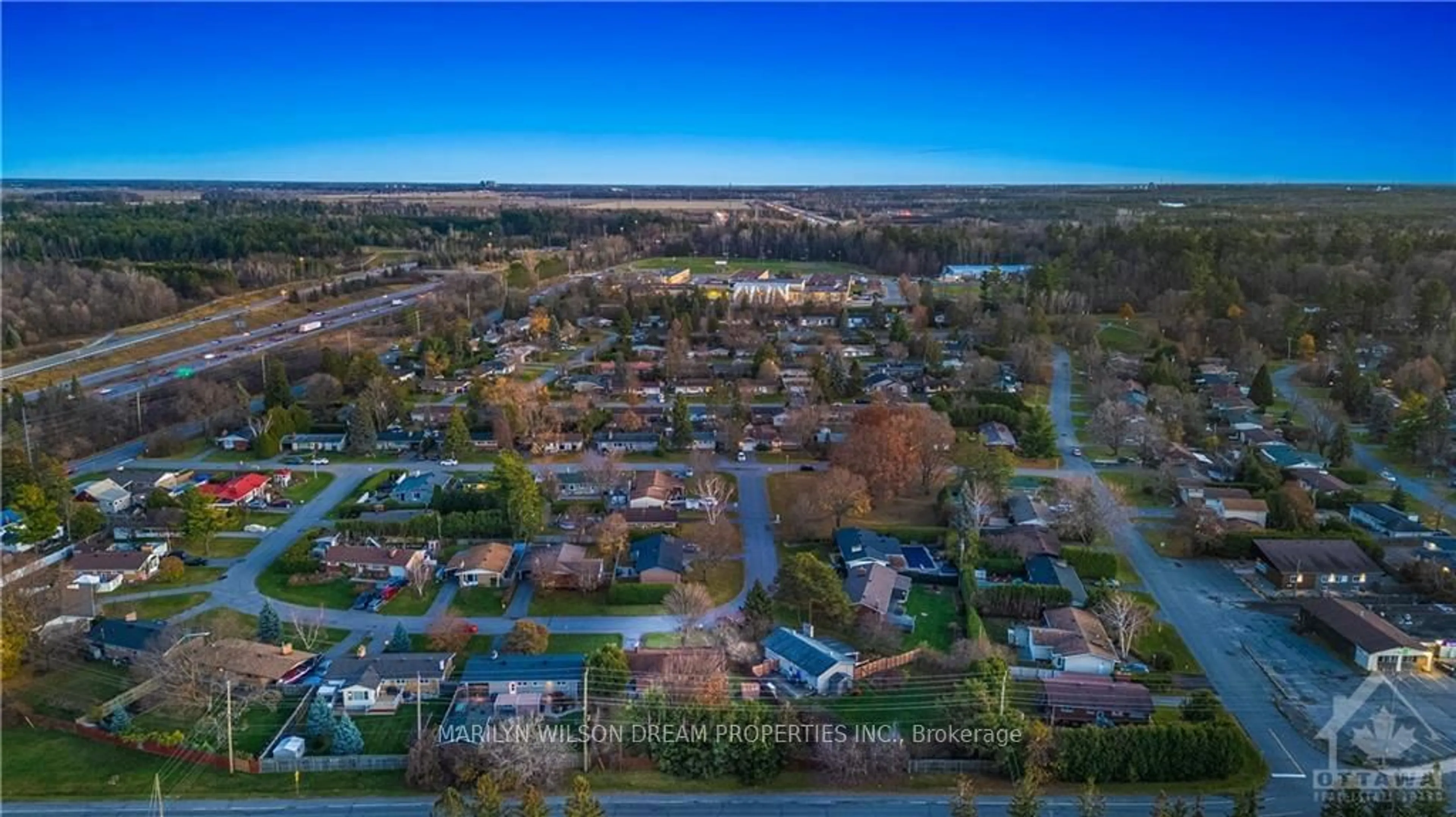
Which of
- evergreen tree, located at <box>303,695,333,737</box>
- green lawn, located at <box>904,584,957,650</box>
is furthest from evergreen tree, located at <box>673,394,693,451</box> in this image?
evergreen tree, located at <box>303,695,333,737</box>

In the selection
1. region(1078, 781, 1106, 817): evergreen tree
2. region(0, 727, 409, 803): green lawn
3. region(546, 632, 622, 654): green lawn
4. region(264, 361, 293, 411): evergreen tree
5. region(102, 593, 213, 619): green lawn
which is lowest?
region(0, 727, 409, 803): green lawn

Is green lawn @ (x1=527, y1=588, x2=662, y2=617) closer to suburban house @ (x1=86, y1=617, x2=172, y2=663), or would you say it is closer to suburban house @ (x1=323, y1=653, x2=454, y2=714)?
suburban house @ (x1=323, y1=653, x2=454, y2=714)

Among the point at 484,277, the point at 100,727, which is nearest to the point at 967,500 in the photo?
the point at 100,727

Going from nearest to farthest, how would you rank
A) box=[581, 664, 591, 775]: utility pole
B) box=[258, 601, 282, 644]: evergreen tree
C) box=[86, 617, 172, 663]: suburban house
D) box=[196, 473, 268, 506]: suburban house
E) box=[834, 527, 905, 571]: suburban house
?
box=[581, 664, 591, 775]: utility pole
box=[86, 617, 172, 663]: suburban house
box=[258, 601, 282, 644]: evergreen tree
box=[834, 527, 905, 571]: suburban house
box=[196, 473, 268, 506]: suburban house

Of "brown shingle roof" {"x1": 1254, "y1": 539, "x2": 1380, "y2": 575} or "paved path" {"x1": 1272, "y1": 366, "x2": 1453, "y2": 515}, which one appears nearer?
"brown shingle roof" {"x1": 1254, "y1": 539, "x2": 1380, "y2": 575}

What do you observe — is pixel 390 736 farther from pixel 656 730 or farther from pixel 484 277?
pixel 484 277
